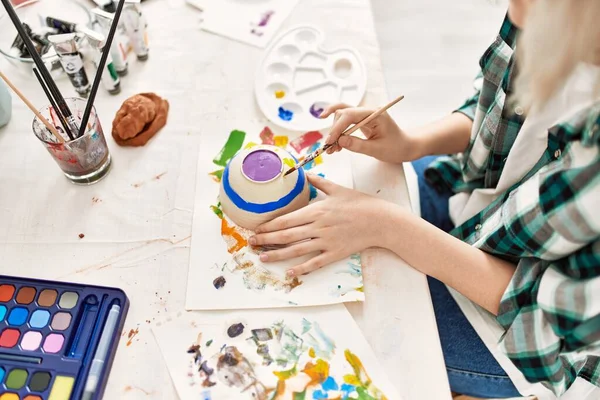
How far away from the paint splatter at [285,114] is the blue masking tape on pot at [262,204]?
0.16 m

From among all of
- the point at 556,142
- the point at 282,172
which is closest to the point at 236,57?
the point at 282,172

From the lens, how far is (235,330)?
0.64 m

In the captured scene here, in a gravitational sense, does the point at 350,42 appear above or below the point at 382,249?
above

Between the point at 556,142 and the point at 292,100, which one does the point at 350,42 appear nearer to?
the point at 292,100

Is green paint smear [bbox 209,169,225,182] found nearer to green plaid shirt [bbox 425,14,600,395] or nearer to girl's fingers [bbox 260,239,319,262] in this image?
girl's fingers [bbox 260,239,319,262]

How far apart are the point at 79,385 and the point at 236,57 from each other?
0.58 m

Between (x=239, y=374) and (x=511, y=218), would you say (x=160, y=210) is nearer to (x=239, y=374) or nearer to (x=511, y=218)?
(x=239, y=374)

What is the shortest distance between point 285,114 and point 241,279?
11.8 inches

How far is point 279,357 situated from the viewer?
616mm

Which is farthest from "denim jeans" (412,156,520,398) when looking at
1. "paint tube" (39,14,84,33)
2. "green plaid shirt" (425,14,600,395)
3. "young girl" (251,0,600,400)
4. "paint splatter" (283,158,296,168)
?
"paint tube" (39,14,84,33)

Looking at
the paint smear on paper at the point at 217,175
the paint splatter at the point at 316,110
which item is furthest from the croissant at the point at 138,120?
the paint splatter at the point at 316,110

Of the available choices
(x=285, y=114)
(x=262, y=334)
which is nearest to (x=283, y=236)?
(x=262, y=334)

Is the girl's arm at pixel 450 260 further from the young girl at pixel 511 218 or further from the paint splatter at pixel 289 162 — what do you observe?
the paint splatter at pixel 289 162

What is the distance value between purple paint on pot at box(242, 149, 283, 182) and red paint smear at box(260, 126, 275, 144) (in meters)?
0.11
